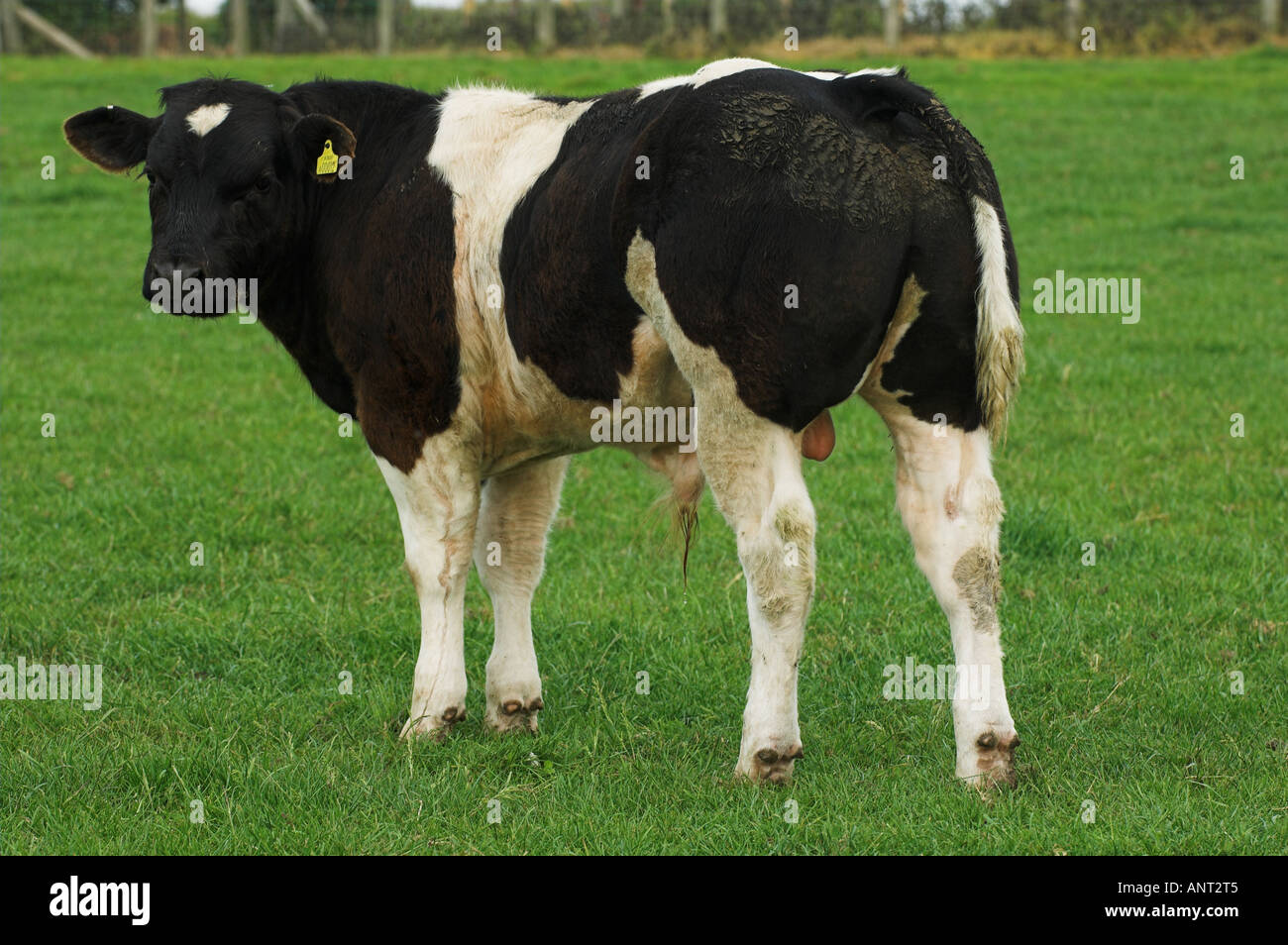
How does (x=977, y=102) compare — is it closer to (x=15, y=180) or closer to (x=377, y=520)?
(x=15, y=180)

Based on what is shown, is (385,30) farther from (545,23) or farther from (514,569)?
(514,569)

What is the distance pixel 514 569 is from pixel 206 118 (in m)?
2.18

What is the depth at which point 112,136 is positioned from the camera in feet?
21.5

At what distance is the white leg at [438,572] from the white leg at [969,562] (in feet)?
6.17

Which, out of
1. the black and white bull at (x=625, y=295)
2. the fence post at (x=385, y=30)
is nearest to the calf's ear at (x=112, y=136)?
the black and white bull at (x=625, y=295)

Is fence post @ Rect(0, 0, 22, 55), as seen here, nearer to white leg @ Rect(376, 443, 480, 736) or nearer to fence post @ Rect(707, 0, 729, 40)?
fence post @ Rect(707, 0, 729, 40)

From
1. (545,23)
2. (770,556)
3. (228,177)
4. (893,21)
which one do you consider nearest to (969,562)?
(770,556)

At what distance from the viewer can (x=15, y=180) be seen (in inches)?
820

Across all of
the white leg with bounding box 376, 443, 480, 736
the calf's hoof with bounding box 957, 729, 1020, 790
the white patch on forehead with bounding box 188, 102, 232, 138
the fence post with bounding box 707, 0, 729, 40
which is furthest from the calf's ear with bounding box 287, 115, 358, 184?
the fence post with bounding box 707, 0, 729, 40

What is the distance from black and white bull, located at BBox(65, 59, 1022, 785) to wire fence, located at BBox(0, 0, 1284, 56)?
829 inches

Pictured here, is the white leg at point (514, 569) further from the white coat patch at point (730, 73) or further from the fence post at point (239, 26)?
the fence post at point (239, 26)

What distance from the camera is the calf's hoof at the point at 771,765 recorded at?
5.39m

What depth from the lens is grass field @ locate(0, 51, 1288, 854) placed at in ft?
17.1
